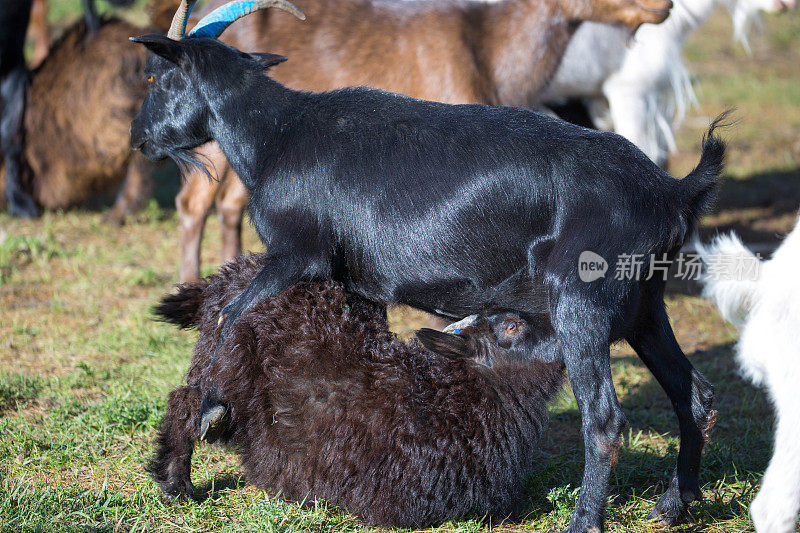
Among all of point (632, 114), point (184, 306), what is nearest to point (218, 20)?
point (184, 306)

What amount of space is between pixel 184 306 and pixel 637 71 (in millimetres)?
4030

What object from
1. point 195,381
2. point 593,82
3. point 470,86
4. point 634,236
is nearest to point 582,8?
point 470,86

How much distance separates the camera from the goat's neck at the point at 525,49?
16.5 ft

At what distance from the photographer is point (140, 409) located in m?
4.00

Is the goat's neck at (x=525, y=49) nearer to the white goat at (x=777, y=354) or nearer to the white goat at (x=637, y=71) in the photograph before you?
the white goat at (x=637, y=71)

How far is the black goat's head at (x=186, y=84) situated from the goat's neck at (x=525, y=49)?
1.75 m

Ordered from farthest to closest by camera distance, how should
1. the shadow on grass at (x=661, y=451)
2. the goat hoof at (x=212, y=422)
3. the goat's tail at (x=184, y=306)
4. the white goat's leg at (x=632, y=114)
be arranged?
the white goat's leg at (x=632, y=114), the goat's tail at (x=184, y=306), the shadow on grass at (x=661, y=451), the goat hoof at (x=212, y=422)

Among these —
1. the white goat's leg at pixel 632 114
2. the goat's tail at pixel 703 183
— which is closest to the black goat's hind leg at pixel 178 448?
the goat's tail at pixel 703 183

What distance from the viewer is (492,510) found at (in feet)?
10.5

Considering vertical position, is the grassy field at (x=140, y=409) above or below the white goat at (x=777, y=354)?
below

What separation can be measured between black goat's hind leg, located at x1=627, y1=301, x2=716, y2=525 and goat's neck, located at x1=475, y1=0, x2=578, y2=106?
213 centimetres

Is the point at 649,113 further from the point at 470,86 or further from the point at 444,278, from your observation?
the point at 444,278

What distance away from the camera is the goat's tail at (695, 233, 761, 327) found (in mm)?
3109

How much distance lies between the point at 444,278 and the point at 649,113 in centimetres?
364
